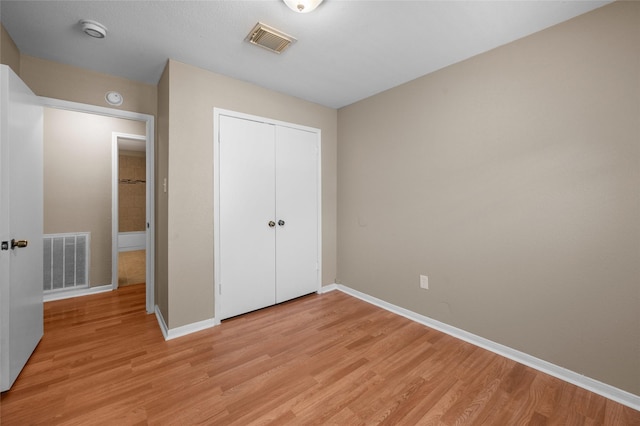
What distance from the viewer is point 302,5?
64.4 inches

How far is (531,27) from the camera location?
1898 mm

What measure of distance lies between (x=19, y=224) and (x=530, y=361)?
12.6ft

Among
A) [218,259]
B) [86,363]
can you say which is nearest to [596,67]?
[218,259]

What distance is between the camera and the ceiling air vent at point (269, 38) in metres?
1.91

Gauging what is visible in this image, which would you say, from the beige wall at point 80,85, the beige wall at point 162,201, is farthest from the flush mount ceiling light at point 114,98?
the beige wall at point 162,201

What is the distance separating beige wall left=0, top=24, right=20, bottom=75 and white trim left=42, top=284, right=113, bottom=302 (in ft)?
8.26

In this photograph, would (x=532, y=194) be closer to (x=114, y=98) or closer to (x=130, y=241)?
(x=114, y=98)

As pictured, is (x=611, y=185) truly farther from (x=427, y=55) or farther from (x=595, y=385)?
(x=427, y=55)

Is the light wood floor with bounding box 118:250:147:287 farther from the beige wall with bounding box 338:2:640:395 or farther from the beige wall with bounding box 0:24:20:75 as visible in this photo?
the beige wall with bounding box 338:2:640:395

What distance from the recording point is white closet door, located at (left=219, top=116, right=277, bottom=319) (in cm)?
268

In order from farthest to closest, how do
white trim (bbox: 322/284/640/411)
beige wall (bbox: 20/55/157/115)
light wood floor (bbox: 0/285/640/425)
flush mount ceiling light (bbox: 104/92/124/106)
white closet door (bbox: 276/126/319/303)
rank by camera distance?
1. white closet door (bbox: 276/126/319/303)
2. flush mount ceiling light (bbox: 104/92/124/106)
3. beige wall (bbox: 20/55/157/115)
4. white trim (bbox: 322/284/640/411)
5. light wood floor (bbox: 0/285/640/425)

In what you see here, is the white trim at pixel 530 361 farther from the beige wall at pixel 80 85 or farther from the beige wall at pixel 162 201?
the beige wall at pixel 80 85

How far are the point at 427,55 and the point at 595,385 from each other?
2.71m

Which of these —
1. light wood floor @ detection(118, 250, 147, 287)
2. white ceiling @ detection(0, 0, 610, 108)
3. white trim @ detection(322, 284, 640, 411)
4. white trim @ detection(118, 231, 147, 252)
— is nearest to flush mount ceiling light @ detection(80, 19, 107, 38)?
white ceiling @ detection(0, 0, 610, 108)
